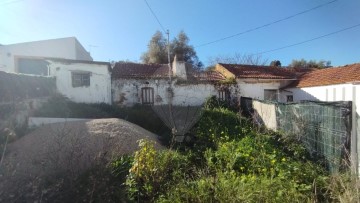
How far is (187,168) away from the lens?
6.56 m

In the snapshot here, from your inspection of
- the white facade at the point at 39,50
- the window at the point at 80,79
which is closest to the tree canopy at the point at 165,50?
the white facade at the point at 39,50

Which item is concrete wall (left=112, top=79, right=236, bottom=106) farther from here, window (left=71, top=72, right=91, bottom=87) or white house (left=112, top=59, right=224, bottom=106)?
window (left=71, top=72, right=91, bottom=87)

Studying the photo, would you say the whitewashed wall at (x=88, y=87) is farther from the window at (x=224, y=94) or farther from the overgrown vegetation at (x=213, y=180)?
the overgrown vegetation at (x=213, y=180)

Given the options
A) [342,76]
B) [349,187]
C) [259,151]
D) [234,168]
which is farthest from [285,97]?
[349,187]

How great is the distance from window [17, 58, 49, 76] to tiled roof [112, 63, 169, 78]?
26.1ft

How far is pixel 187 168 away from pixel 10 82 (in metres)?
9.52

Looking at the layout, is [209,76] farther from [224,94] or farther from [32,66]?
[32,66]

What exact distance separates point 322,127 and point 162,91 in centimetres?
1264

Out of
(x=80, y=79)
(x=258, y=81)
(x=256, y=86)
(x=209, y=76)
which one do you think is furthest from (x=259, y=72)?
(x=80, y=79)

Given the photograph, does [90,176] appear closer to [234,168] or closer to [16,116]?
[234,168]

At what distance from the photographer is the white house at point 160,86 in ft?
61.2

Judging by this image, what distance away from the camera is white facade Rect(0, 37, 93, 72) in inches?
922

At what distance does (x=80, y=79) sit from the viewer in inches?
683

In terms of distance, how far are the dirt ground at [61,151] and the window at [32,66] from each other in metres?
15.7
